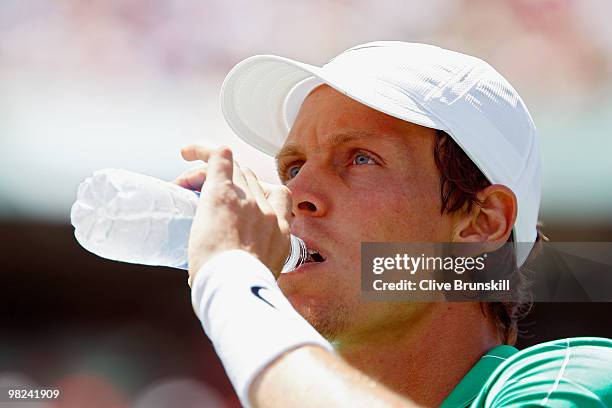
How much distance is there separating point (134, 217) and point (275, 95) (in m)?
0.80

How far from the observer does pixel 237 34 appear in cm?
536

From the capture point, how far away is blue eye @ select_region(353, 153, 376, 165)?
2.04 meters

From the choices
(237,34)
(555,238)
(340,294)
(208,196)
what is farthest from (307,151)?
(237,34)

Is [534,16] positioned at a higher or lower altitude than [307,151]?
lower

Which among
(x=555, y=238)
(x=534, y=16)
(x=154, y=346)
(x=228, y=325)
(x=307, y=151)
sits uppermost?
(x=228, y=325)

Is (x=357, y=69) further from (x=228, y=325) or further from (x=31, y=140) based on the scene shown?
(x=31, y=140)

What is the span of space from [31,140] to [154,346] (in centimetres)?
155

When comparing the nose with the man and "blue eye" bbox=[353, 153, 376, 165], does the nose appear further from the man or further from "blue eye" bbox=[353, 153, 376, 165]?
"blue eye" bbox=[353, 153, 376, 165]

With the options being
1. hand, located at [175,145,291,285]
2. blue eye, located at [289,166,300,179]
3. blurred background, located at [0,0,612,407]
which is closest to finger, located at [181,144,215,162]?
hand, located at [175,145,291,285]

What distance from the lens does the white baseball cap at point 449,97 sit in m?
2.02

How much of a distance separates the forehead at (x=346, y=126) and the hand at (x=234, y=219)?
0.63 metres

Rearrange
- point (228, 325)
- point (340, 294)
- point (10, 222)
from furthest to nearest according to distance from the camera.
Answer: point (10, 222), point (340, 294), point (228, 325)

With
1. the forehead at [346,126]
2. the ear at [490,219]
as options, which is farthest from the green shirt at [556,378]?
the forehead at [346,126]

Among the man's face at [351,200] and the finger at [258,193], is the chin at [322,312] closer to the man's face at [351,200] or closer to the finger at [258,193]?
the man's face at [351,200]
